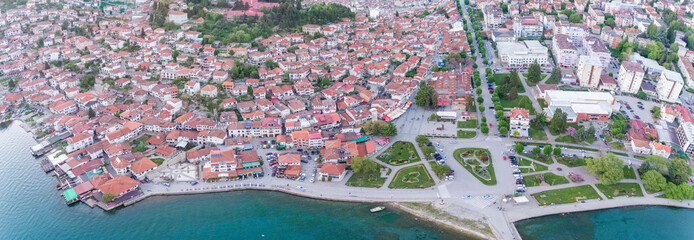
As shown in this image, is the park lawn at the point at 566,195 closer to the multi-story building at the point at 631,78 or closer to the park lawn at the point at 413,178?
the park lawn at the point at 413,178

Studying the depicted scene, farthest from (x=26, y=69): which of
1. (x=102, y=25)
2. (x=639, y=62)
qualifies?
(x=639, y=62)

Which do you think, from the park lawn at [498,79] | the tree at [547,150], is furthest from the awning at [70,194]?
the park lawn at [498,79]

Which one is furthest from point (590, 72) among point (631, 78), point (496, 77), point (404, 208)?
point (404, 208)

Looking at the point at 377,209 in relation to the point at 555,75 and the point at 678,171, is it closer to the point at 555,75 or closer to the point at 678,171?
the point at 678,171

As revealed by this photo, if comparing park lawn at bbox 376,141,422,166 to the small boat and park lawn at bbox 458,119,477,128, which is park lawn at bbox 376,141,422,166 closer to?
the small boat

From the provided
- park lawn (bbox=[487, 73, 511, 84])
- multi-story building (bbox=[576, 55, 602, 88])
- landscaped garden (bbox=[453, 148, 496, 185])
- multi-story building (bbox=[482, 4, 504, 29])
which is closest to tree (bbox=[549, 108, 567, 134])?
landscaped garden (bbox=[453, 148, 496, 185])

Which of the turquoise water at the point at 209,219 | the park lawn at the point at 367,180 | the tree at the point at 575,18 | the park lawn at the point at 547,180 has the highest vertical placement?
the tree at the point at 575,18
